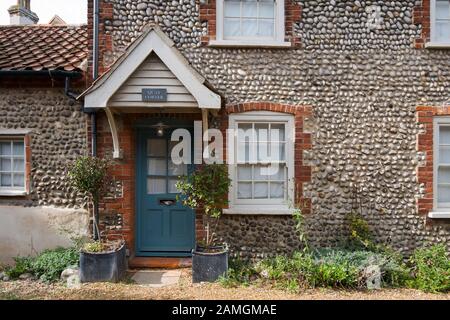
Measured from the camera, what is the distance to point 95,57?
723cm

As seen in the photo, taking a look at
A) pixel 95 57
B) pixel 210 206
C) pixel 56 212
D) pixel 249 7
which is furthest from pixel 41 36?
pixel 210 206

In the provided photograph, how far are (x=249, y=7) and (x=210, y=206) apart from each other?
412 cm

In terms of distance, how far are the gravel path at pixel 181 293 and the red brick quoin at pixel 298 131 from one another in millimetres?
1810

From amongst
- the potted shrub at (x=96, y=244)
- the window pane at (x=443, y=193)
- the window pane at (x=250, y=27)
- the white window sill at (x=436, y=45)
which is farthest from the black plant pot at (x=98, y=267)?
the white window sill at (x=436, y=45)

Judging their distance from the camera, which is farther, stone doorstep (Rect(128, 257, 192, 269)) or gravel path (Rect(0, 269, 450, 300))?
stone doorstep (Rect(128, 257, 192, 269))

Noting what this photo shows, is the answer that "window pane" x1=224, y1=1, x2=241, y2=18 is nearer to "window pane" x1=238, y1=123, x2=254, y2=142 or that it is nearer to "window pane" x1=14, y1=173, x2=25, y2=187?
"window pane" x1=238, y1=123, x2=254, y2=142

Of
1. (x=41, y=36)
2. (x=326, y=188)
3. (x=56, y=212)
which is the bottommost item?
(x=56, y=212)

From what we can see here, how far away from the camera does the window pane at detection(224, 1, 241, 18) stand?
746 centimetres

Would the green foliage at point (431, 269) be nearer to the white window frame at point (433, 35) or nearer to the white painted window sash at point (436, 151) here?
the white painted window sash at point (436, 151)

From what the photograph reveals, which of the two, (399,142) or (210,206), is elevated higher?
(399,142)

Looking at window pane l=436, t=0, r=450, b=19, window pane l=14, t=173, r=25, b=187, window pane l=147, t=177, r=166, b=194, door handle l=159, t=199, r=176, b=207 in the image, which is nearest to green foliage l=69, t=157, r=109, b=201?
window pane l=147, t=177, r=166, b=194

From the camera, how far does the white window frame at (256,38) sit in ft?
23.7

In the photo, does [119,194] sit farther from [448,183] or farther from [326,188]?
[448,183]

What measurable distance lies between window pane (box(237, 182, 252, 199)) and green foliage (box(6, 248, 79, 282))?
11.0 ft
